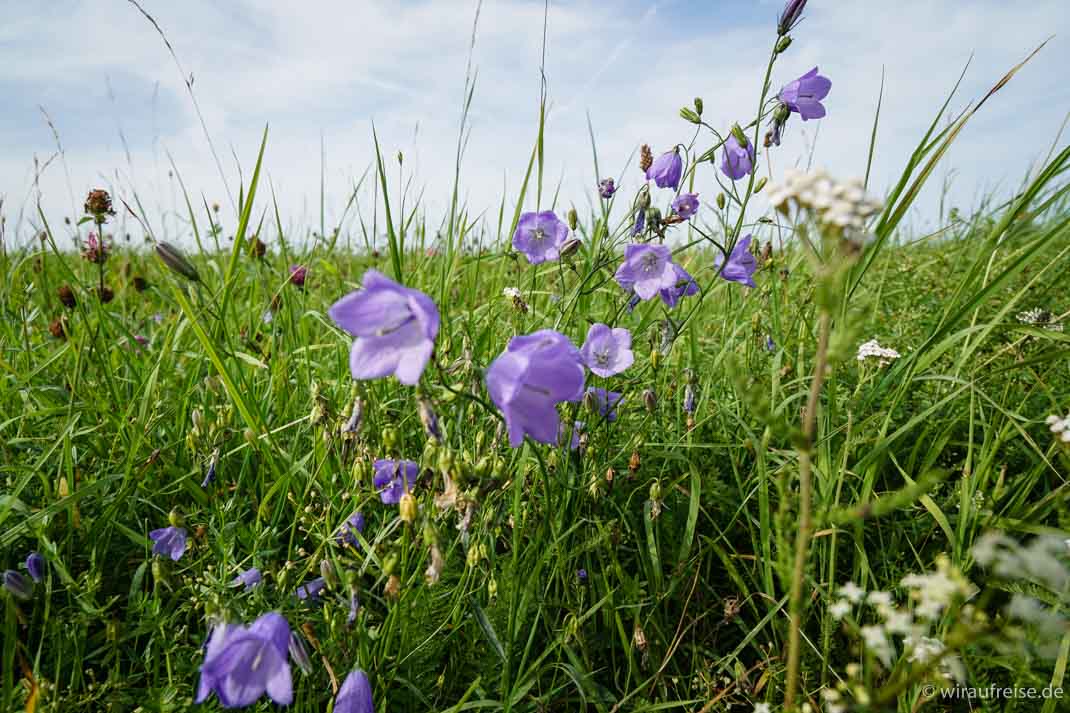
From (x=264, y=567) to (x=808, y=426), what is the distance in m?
1.50

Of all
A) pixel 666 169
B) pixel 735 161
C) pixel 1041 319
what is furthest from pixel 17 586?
pixel 1041 319

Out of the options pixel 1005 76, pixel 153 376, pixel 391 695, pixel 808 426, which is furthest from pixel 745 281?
pixel 153 376

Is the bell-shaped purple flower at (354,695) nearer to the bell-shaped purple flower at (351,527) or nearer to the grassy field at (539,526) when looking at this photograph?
the grassy field at (539,526)

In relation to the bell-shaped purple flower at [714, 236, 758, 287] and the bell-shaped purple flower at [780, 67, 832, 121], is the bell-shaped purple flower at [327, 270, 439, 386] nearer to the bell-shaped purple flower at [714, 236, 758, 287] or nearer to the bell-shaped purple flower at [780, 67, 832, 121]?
the bell-shaped purple flower at [714, 236, 758, 287]

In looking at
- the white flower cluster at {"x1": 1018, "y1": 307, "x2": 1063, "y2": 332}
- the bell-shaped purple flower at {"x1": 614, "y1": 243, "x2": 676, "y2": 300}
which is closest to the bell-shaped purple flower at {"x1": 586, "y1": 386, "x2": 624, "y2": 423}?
the bell-shaped purple flower at {"x1": 614, "y1": 243, "x2": 676, "y2": 300}

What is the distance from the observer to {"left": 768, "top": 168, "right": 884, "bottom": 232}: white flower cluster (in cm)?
92

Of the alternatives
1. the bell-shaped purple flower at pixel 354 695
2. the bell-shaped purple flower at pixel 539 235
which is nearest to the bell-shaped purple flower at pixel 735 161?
the bell-shaped purple flower at pixel 539 235

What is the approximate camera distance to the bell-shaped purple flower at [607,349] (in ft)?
6.26

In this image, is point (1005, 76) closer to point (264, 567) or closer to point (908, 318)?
point (908, 318)

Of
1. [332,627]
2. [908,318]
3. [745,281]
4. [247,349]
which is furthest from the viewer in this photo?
[908,318]

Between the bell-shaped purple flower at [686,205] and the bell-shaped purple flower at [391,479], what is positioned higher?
the bell-shaped purple flower at [686,205]

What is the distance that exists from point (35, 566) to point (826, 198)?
199 centimetres

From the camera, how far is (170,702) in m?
1.44

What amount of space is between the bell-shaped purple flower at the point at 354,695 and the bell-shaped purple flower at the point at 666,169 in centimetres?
177
